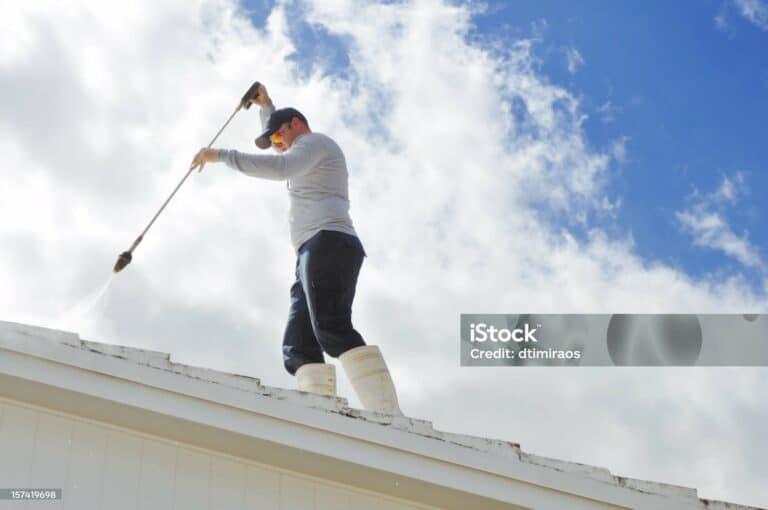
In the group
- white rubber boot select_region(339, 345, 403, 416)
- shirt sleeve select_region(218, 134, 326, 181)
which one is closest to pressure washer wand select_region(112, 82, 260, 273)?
shirt sleeve select_region(218, 134, 326, 181)

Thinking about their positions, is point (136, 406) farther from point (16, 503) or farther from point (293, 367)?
point (293, 367)

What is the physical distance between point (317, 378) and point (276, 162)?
1135 millimetres

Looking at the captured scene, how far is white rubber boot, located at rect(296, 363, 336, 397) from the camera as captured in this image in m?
A: 6.09

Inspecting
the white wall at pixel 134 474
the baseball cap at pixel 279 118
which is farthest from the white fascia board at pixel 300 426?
the baseball cap at pixel 279 118

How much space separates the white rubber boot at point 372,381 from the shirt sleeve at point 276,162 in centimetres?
101

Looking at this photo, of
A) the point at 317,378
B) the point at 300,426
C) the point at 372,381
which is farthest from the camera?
the point at 317,378

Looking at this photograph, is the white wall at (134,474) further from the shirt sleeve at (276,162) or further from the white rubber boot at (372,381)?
the shirt sleeve at (276,162)

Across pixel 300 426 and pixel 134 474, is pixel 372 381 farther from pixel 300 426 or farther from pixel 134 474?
pixel 134 474

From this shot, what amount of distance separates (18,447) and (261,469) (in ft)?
3.41

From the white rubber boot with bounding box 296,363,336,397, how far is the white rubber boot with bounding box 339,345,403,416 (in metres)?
0.40

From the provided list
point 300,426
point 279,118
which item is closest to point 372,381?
point 300,426

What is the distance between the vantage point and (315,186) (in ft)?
20.6

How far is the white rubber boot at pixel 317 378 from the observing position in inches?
240

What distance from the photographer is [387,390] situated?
568 cm
